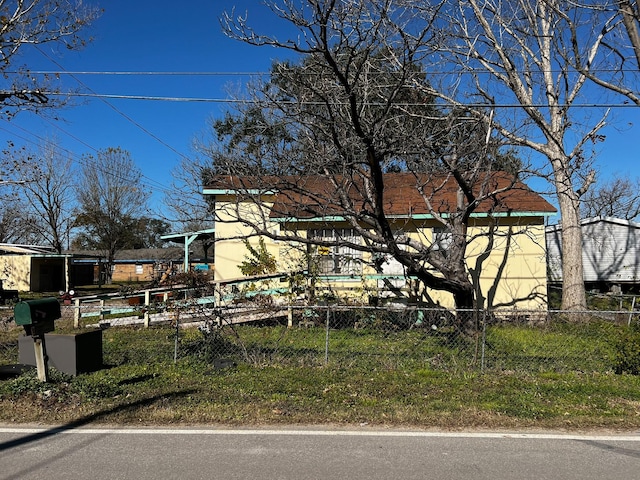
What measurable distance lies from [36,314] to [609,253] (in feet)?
81.7

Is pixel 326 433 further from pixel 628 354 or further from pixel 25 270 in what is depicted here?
pixel 25 270

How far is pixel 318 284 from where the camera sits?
13.6 metres

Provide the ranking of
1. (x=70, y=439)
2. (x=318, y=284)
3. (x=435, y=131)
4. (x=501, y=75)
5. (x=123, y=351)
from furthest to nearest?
(x=501, y=75) < (x=318, y=284) < (x=435, y=131) < (x=123, y=351) < (x=70, y=439)

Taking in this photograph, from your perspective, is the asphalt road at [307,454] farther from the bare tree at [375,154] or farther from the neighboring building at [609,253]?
the neighboring building at [609,253]

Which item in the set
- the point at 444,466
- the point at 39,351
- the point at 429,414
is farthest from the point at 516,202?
the point at 39,351

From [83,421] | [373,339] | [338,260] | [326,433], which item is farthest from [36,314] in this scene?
[338,260]

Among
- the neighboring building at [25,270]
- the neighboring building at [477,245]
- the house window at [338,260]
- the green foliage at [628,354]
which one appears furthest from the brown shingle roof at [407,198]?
the neighboring building at [25,270]

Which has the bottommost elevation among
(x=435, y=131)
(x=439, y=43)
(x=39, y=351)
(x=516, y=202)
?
(x=39, y=351)

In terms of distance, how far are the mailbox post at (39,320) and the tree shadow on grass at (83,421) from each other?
1.36m

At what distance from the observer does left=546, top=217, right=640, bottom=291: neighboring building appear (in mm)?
23625

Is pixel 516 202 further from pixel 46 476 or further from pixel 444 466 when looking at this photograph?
pixel 46 476

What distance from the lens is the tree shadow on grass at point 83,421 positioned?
4793mm

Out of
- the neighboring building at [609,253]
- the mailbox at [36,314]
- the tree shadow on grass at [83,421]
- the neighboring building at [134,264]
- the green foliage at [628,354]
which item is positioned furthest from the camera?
the neighboring building at [134,264]

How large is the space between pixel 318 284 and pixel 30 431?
353 inches
